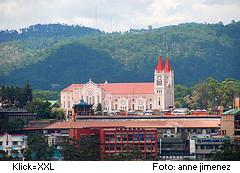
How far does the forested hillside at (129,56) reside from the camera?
2120 inches

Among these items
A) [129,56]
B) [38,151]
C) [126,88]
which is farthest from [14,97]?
[129,56]

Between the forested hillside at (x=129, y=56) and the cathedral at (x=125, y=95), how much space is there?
18.3ft

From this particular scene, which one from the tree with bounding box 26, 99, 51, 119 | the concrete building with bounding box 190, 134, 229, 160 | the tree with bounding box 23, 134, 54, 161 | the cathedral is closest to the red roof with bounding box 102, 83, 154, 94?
the cathedral

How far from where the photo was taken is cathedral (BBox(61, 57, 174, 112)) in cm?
4325

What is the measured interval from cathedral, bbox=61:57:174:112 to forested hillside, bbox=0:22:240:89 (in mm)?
5593

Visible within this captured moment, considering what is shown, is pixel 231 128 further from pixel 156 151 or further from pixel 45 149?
pixel 45 149

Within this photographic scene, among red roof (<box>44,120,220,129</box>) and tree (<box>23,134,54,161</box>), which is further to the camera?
red roof (<box>44,120,220,129</box>)

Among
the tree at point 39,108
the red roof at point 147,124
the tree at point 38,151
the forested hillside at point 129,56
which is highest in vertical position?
the forested hillside at point 129,56

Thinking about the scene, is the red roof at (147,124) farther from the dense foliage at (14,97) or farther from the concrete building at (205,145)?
the concrete building at (205,145)

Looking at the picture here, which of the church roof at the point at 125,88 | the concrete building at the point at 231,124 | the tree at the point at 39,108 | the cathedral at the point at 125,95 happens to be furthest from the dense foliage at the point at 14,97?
the concrete building at the point at 231,124

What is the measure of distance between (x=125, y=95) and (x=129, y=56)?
15038 mm

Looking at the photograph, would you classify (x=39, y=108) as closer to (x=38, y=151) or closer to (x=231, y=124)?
(x=231, y=124)

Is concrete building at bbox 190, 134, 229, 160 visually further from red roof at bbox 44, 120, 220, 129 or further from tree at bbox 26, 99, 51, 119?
tree at bbox 26, 99, 51, 119

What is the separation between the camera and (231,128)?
88.8 feet
